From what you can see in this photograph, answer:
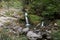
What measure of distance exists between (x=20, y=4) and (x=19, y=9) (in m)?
0.34

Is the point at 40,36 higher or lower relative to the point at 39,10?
lower

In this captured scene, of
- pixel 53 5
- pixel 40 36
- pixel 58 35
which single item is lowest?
pixel 40 36

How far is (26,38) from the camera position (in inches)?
255

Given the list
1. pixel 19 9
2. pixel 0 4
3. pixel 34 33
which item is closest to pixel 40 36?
pixel 34 33

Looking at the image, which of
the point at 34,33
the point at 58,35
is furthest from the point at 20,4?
the point at 58,35

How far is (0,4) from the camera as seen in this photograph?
9.89 metres

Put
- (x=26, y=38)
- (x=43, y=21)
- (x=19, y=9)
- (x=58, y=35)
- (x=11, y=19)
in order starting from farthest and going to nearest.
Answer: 1. (x=19, y=9)
2. (x=11, y=19)
3. (x=43, y=21)
4. (x=26, y=38)
5. (x=58, y=35)

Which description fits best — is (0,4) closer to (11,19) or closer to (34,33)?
(11,19)

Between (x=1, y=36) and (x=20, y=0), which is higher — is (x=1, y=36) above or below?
below

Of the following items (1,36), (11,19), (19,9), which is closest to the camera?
(1,36)

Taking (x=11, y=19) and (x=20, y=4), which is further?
(x=20, y=4)

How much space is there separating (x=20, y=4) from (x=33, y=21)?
6.78 feet

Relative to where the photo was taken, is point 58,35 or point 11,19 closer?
point 58,35

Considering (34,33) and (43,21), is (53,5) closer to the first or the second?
(34,33)
